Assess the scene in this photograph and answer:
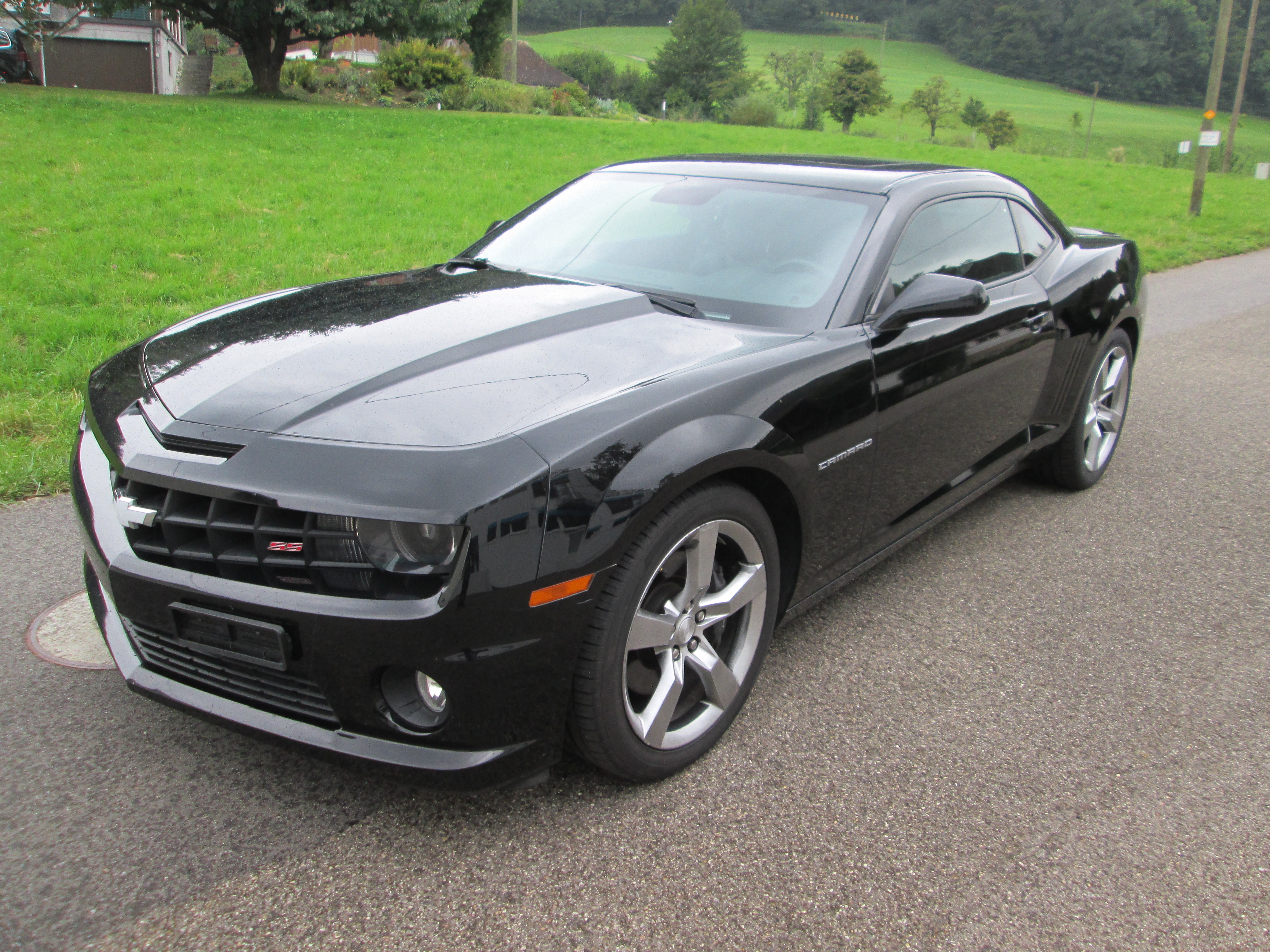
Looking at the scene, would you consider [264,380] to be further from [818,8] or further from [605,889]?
[818,8]

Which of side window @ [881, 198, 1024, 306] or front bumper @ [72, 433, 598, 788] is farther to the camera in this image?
side window @ [881, 198, 1024, 306]

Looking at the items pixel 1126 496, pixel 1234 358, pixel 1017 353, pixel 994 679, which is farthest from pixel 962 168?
pixel 1234 358

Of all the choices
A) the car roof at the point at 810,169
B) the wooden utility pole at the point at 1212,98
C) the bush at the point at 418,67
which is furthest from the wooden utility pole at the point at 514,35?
the car roof at the point at 810,169

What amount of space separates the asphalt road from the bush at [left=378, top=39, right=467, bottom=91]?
30.2 metres

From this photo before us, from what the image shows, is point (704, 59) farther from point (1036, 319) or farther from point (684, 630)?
point (684, 630)

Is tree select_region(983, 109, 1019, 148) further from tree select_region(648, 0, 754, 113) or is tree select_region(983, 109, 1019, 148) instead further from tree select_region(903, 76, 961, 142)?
tree select_region(648, 0, 754, 113)

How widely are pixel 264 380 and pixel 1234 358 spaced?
7.26 metres

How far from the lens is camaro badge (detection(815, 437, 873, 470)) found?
2539 millimetres

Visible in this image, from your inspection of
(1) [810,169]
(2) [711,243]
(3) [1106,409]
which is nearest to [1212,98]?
(3) [1106,409]

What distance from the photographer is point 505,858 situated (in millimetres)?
2012

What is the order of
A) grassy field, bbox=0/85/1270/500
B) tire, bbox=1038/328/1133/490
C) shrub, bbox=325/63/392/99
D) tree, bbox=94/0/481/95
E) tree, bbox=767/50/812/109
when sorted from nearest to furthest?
1. tire, bbox=1038/328/1133/490
2. grassy field, bbox=0/85/1270/500
3. tree, bbox=94/0/481/95
4. shrub, bbox=325/63/392/99
5. tree, bbox=767/50/812/109

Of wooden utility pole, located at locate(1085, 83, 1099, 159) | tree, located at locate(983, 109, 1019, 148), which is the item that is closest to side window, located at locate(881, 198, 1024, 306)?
wooden utility pole, located at locate(1085, 83, 1099, 159)

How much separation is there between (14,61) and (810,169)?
27348 mm

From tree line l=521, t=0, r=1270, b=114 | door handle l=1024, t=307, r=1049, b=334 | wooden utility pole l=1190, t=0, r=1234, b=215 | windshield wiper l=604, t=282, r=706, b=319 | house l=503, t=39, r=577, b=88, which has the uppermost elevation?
→ tree line l=521, t=0, r=1270, b=114
